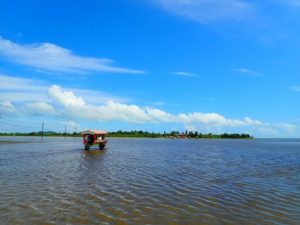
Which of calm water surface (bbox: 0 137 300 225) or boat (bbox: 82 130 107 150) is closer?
calm water surface (bbox: 0 137 300 225)

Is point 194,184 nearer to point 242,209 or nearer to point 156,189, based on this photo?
point 156,189

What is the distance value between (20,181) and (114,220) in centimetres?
1048

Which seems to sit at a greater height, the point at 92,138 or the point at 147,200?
the point at 92,138

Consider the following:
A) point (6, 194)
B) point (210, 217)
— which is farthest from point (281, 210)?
point (6, 194)

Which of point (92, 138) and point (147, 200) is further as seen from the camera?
point (92, 138)

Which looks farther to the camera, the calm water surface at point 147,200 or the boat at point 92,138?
the boat at point 92,138

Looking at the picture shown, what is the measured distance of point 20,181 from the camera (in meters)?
18.4

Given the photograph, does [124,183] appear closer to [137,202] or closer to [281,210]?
[137,202]

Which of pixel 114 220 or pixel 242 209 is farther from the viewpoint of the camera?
pixel 242 209

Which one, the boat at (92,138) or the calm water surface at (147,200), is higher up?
the boat at (92,138)

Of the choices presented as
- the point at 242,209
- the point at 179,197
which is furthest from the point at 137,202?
the point at 242,209

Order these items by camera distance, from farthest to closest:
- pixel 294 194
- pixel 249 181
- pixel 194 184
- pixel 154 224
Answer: pixel 249 181 → pixel 194 184 → pixel 294 194 → pixel 154 224

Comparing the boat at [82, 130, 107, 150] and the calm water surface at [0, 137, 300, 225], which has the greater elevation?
the boat at [82, 130, 107, 150]

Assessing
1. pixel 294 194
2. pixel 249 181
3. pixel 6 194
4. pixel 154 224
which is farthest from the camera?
pixel 249 181
